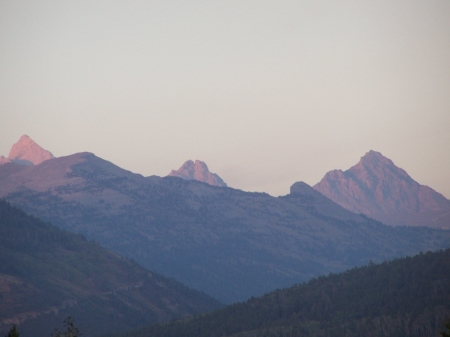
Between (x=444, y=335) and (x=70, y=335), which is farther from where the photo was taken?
(x=70, y=335)

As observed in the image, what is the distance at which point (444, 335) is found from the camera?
11606 cm

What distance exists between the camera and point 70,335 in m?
132

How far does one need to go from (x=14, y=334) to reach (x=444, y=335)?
71.6m

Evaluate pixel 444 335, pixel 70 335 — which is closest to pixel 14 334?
pixel 70 335

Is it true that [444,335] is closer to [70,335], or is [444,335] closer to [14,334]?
[70,335]

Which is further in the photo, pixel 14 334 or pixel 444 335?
pixel 14 334

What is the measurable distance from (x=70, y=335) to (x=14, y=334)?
9.56m

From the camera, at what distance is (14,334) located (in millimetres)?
131125

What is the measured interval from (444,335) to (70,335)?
62.6 meters

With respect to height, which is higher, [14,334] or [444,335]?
[444,335]
